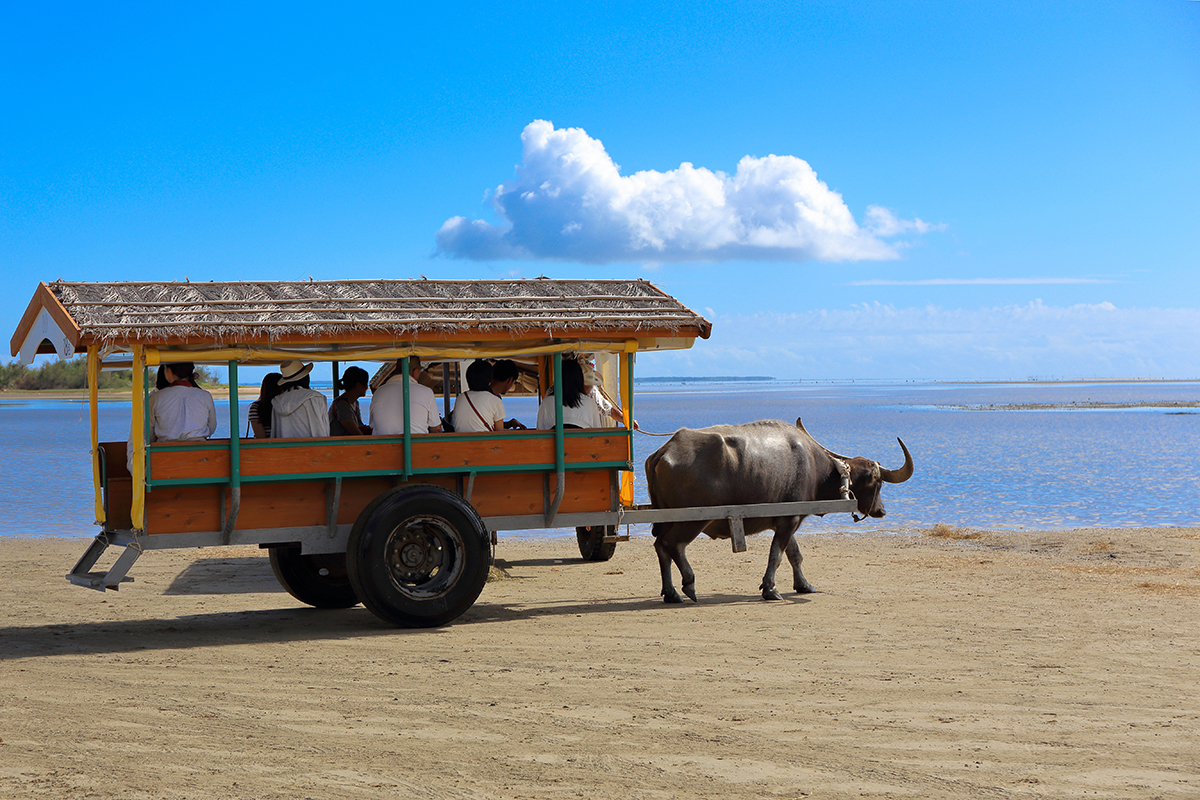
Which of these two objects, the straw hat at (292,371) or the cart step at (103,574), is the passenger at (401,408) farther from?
the cart step at (103,574)

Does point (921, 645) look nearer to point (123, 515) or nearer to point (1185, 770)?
point (1185, 770)

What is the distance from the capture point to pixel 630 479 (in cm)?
998

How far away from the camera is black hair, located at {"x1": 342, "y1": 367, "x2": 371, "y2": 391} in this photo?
8984mm

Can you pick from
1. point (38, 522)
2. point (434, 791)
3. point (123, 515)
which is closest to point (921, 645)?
point (434, 791)

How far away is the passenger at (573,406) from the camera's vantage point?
9242 millimetres

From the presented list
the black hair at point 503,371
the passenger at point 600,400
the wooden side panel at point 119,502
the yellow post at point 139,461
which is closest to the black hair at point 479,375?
the black hair at point 503,371

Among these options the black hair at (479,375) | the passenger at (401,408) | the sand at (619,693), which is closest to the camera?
the sand at (619,693)

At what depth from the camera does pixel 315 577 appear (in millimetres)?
9609

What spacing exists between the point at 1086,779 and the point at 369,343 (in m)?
5.83

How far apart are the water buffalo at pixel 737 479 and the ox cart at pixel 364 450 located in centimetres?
36

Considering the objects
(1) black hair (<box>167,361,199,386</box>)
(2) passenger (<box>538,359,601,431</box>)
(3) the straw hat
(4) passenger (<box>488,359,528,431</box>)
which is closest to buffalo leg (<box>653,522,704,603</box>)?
(2) passenger (<box>538,359,601,431</box>)

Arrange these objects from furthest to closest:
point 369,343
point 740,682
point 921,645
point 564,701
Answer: point 369,343
point 921,645
point 740,682
point 564,701

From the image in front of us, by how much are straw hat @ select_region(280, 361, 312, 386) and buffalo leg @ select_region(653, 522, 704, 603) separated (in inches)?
137

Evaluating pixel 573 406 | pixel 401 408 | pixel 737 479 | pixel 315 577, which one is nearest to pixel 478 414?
pixel 401 408
